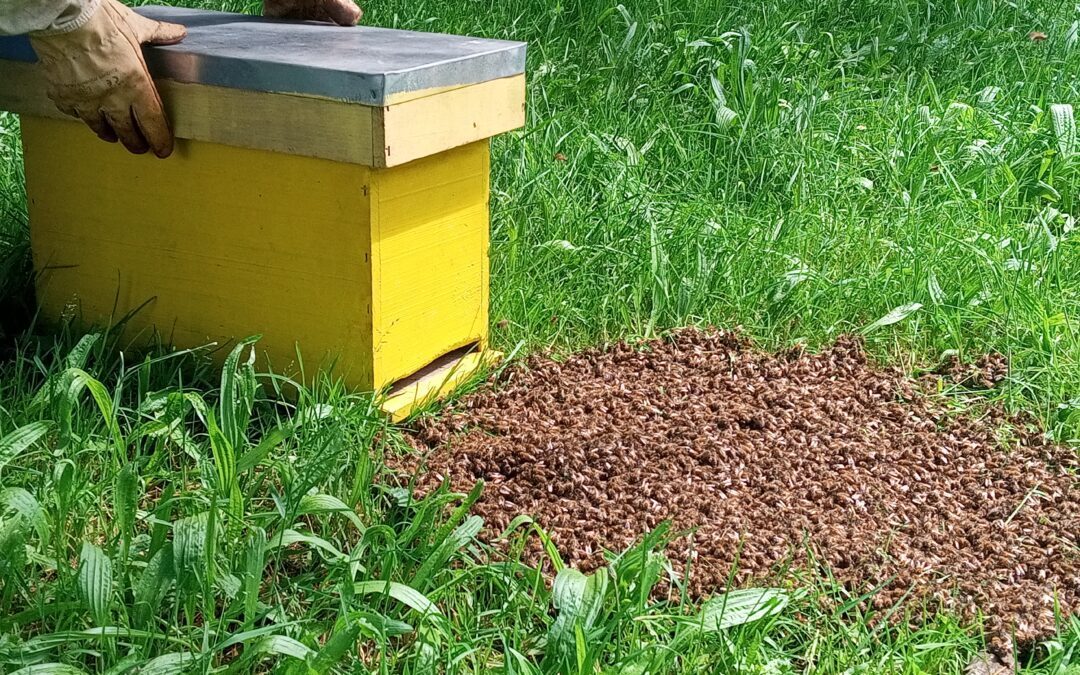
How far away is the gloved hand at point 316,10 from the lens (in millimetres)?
2877

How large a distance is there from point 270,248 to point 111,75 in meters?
0.44

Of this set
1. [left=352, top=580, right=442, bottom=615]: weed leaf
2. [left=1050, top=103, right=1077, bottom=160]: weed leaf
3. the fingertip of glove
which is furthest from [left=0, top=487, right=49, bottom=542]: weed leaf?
[left=1050, top=103, right=1077, bottom=160]: weed leaf

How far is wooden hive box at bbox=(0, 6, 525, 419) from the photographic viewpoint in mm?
2277

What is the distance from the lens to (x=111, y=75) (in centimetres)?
226

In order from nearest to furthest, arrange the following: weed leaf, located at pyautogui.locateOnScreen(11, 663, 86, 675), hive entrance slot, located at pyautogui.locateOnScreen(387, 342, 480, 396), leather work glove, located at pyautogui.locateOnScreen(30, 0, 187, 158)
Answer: weed leaf, located at pyautogui.locateOnScreen(11, 663, 86, 675), leather work glove, located at pyautogui.locateOnScreen(30, 0, 187, 158), hive entrance slot, located at pyautogui.locateOnScreen(387, 342, 480, 396)

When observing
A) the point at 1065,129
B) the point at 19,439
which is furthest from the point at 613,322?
the point at 1065,129

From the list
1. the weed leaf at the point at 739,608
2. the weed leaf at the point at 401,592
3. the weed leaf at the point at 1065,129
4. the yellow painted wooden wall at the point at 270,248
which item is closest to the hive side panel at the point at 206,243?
the yellow painted wooden wall at the point at 270,248

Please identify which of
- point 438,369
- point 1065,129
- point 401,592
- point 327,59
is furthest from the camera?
point 1065,129

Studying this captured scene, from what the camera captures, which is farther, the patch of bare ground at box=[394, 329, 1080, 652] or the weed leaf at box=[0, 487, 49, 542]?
the patch of bare ground at box=[394, 329, 1080, 652]

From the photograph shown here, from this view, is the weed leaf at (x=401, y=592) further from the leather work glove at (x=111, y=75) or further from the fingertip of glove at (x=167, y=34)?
the fingertip of glove at (x=167, y=34)

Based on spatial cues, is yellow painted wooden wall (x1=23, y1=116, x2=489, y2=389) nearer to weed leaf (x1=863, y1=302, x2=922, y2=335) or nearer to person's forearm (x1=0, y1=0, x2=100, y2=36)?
person's forearm (x1=0, y1=0, x2=100, y2=36)

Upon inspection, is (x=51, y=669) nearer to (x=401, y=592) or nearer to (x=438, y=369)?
(x=401, y=592)

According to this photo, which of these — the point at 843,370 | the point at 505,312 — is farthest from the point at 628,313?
the point at 843,370

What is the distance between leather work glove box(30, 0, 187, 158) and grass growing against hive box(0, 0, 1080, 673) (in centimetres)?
43
